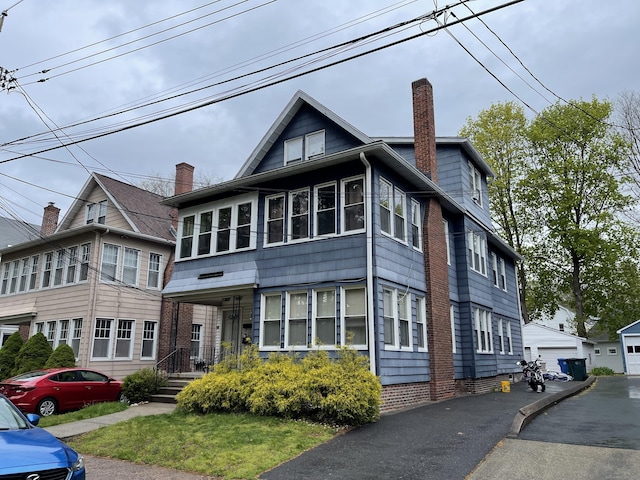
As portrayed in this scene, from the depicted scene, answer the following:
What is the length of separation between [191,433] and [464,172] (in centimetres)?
1383

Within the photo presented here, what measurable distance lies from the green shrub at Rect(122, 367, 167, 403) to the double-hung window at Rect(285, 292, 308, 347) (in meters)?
4.77

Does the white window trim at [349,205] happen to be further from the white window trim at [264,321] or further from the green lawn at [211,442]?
the green lawn at [211,442]

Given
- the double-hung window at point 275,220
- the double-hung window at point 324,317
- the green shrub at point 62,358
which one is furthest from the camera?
the green shrub at point 62,358

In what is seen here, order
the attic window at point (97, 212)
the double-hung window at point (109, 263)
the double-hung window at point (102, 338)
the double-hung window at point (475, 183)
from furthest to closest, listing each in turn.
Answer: the attic window at point (97, 212) → the double-hung window at point (109, 263) → the double-hung window at point (475, 183) → the double-hung window at point (102, 338)

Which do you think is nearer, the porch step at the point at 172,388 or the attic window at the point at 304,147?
the porch step at the point at 172,388

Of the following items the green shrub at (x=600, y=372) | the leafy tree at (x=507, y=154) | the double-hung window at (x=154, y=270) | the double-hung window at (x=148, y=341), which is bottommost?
the green shrub at (x=600, y=372)

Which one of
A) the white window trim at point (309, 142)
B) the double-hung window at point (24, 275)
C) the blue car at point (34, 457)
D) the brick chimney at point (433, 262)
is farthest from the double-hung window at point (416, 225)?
the double-hung window at point (24, 275)

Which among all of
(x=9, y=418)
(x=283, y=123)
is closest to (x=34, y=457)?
(x=9, y=418)

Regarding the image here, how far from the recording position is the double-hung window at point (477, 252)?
18036mm

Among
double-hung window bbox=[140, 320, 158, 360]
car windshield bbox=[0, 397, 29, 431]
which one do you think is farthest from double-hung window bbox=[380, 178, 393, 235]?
double-hung window bbox=[140, 320, 158, 360]

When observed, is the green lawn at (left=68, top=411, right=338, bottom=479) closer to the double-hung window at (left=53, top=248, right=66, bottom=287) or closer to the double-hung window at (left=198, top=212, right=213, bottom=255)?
the double-hung window at (left=198, top=212, right=213, bottom=255)

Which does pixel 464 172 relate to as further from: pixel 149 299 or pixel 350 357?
pixel 149 299

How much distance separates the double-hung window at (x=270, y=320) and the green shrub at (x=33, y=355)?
398 inches

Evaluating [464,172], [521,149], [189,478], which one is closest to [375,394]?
[189,478]
